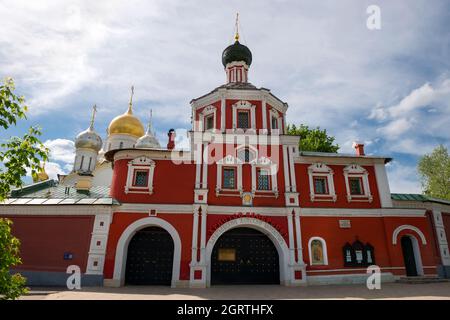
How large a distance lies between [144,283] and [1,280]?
33.4 feet

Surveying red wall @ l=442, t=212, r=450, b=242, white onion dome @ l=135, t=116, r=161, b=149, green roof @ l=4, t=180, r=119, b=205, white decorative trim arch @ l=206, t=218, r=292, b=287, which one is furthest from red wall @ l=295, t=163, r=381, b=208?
white onion dome @ l=135, t=116, r=161, b=149

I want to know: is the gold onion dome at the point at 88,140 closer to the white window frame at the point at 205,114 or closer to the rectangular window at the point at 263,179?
the white window frame at the point at 205,114

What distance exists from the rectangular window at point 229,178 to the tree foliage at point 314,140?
453 inches

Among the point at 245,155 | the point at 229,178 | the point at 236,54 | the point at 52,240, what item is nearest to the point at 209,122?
the point at 245,155

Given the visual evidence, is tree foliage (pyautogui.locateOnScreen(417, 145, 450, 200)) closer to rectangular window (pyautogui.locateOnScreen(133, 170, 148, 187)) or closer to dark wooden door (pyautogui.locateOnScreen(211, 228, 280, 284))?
dark wooden door (pyautogui.locateOnScreen(211, 228, 280, 284))

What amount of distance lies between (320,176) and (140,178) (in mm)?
10187

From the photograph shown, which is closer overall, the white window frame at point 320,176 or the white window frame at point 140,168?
the white window frame at point 140,168

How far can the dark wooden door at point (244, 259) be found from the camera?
44.3 ft

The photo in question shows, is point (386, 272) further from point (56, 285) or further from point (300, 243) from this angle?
point (56, 285)

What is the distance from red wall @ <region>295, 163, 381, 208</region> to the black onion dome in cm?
935

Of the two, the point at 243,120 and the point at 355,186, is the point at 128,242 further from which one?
the point at 355,186

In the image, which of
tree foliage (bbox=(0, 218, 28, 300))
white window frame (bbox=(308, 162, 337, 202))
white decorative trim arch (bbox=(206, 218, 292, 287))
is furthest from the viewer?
white window frame (bbox=(308, 162, 337, 202))

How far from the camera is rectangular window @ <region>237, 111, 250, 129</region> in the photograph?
16.1m

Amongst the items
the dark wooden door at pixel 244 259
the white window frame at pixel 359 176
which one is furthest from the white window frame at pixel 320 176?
the dark wooden door at pixel 244 259
